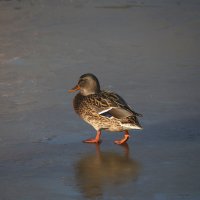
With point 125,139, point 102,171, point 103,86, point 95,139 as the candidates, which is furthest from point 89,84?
point 102,171

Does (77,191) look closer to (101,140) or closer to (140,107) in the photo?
(101,140)

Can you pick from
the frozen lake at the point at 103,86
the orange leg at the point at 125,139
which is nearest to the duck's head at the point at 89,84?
the frozen lake at the point at 103,86

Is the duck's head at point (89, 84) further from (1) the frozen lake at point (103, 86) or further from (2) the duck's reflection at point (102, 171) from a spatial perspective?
(2) the duck's reflection at point (102, 171)

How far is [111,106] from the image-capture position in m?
8.01

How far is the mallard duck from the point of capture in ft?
25.6

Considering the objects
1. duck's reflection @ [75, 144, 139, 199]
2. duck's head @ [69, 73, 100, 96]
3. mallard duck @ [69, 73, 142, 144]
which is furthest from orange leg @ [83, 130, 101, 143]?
duck's head @ [69, 73, 100, 96]

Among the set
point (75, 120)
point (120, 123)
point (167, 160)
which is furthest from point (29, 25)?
→ point (167, 160)

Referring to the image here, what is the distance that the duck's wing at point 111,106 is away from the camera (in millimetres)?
7875

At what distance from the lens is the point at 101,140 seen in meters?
8.03

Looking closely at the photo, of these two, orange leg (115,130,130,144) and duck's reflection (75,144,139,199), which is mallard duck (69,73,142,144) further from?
duck's reflection (75,144,139,199)

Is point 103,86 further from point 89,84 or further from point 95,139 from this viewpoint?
point 95,139

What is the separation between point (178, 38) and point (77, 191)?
6357 millimetres

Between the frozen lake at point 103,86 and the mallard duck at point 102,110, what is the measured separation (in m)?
0.18

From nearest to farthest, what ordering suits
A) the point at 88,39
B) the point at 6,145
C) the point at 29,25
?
1. the point at 6,145
2. the point at 88,39
3. the point at 29,25
